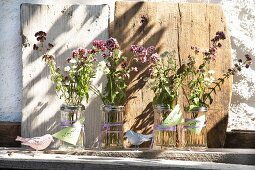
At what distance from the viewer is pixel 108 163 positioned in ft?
8.87

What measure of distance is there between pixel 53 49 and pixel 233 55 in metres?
0.89

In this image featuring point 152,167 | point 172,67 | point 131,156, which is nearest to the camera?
point 152,167

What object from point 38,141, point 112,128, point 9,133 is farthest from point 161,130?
point 9,133

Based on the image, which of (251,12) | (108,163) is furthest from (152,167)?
(251,12)

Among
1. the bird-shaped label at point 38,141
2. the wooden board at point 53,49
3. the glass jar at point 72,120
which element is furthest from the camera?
the wooden board at point 53,49

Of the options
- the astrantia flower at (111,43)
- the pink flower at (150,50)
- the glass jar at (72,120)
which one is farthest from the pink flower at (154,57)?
the glass jar at (72,120)

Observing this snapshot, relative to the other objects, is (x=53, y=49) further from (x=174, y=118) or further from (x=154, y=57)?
(x=174, y=118)

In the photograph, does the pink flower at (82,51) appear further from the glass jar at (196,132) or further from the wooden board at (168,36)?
the glass jar at (196,132)

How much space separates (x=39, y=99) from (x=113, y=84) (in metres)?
0.37

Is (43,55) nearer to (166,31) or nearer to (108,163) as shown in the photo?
(166,31)

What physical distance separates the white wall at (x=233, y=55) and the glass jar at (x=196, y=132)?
0.79 feet

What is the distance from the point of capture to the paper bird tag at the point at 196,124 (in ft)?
10.5

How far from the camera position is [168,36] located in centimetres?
339

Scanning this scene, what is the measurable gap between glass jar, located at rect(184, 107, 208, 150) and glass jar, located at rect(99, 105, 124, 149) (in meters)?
0.31
